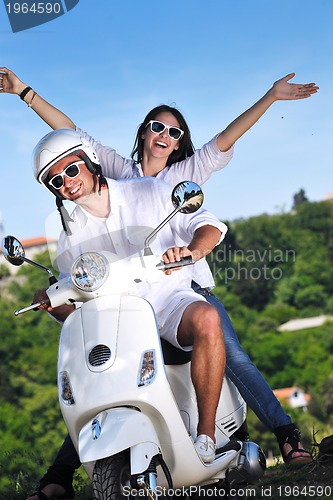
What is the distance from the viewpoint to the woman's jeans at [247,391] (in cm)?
399

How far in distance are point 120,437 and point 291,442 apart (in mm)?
1284

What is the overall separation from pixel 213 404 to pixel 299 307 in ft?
230

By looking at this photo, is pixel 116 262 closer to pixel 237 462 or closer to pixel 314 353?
pixel 237 462

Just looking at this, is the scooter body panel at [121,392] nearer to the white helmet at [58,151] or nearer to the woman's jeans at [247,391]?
the white helmet at [58,151]

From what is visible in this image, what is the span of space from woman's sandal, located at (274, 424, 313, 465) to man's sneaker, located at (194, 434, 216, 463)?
0.69 m

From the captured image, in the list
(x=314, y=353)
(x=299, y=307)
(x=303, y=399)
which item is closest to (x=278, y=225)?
(x=299, y=307)

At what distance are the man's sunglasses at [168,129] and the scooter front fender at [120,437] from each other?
1894mm

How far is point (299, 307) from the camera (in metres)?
72.7

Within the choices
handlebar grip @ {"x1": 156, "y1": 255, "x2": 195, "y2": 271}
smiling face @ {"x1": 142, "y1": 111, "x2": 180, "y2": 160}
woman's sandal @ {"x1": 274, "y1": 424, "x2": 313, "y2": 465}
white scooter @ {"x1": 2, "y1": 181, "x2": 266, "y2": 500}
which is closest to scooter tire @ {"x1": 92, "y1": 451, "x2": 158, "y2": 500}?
white scooter @ {"x1": 2, "y1": 181, "x2": 266, "y2": 500}

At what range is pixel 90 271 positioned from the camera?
3.09 m

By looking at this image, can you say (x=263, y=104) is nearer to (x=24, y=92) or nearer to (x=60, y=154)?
(x=24, y=92)

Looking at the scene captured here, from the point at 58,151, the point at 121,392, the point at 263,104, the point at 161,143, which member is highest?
the point at 263,104

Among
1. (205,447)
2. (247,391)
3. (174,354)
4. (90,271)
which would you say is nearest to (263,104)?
(247,391)

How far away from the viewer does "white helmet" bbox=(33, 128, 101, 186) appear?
3.31 m
